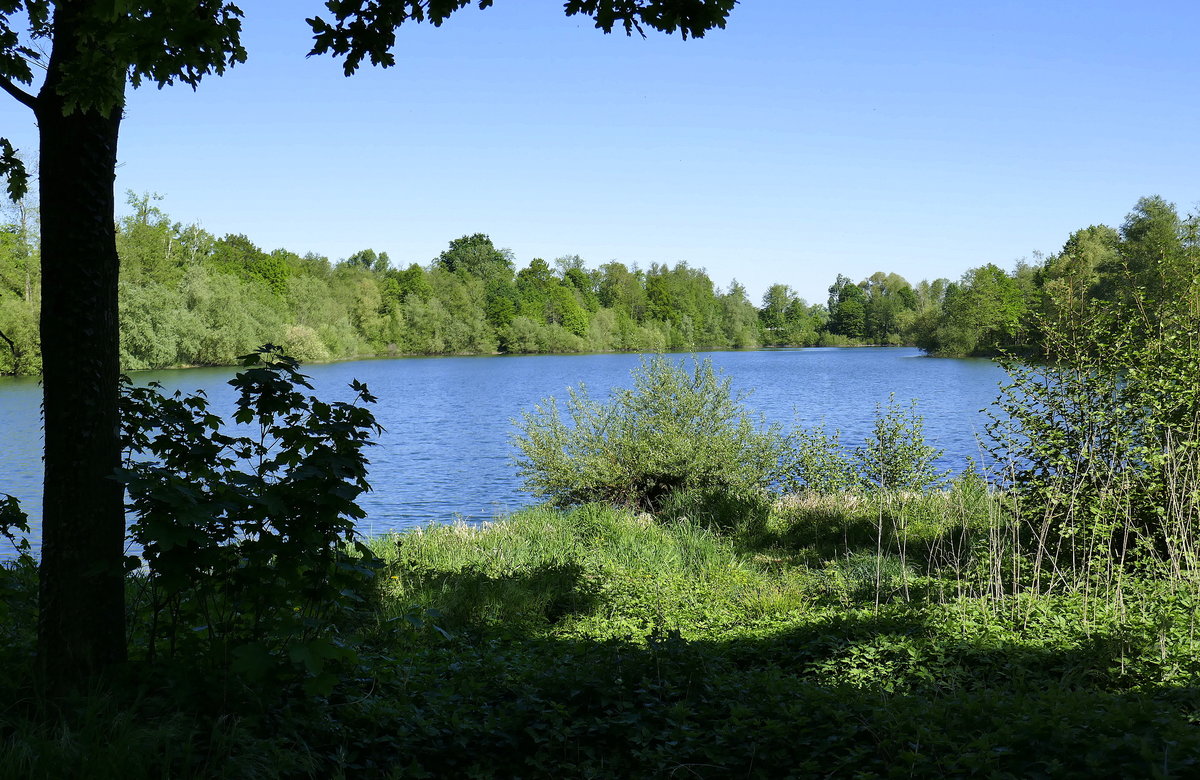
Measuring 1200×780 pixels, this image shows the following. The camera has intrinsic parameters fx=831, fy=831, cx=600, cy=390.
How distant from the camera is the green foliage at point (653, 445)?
13.1 metres

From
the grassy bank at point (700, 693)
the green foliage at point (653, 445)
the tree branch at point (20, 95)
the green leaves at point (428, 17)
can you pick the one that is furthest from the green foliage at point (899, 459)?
the tree branch at point (20, 95)

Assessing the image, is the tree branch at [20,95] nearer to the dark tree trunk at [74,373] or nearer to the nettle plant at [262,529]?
the dark tree trunk at [74,373]

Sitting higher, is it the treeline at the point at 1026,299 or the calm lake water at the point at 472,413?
the treeline at the point at 1026,299

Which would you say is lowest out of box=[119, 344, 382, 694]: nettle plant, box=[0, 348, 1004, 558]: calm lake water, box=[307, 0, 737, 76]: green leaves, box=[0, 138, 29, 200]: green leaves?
box=[0, 348, 1004, 558]: calm lake water

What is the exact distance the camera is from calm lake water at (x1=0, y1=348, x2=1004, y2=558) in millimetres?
18219

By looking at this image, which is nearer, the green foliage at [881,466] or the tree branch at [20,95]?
the tree branch at [20,95]

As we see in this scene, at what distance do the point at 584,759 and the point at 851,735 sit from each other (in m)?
1.10

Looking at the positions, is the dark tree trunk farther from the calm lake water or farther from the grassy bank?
the calm lake water

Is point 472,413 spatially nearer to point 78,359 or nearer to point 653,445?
point 653,445

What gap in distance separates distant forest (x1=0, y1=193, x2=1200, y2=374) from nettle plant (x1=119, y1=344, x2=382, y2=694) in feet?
5.39

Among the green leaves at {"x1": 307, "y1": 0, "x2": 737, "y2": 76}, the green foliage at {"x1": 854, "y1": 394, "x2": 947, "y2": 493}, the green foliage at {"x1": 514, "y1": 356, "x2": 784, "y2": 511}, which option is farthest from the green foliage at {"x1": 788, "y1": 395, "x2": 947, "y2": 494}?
the green leaves at {"x1": 307, "y1": 0, "x2": 737, "y2": 76}

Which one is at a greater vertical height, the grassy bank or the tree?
the tree

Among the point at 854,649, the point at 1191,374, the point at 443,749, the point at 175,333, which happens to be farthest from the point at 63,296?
the point at 175,333

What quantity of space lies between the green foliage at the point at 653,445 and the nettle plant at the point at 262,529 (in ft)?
31.0
